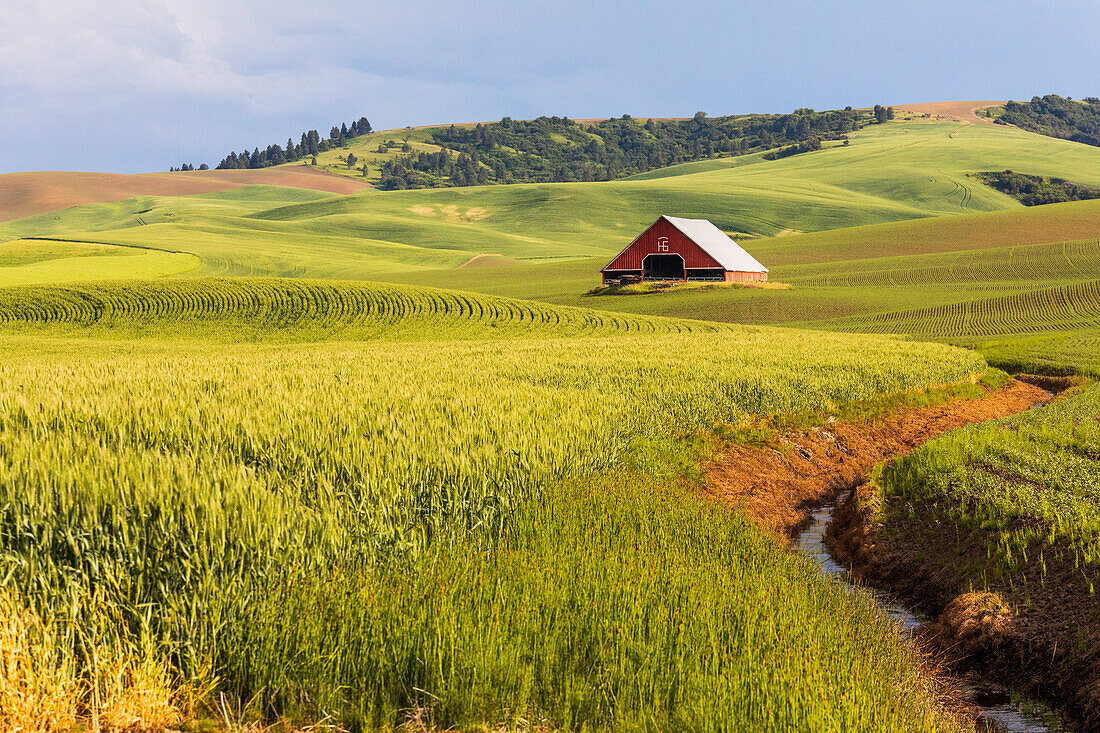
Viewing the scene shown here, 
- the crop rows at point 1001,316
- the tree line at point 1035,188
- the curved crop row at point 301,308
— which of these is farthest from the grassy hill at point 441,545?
the tree line at point 1035,188

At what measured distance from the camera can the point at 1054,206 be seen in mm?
114125

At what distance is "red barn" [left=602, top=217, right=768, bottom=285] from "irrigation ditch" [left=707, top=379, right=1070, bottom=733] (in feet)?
168

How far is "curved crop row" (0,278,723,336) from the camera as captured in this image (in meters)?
49.1

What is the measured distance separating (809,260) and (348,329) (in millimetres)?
62202

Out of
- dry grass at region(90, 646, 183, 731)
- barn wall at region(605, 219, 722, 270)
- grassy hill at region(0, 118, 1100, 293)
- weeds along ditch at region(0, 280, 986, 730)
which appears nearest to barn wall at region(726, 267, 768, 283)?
barn wall at region(605, 219, 722, 270)

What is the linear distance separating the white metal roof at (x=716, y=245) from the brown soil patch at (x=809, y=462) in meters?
52.1

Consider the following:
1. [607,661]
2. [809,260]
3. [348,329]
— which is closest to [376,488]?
[607,661]

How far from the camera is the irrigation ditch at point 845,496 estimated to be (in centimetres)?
745

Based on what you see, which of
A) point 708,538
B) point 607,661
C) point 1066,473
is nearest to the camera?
point 607,661

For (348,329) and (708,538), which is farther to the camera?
(348,329)

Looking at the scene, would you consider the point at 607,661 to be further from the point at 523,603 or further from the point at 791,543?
the point at 791,543

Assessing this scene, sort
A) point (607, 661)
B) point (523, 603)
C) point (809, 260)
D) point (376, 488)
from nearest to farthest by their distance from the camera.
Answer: point (607, 661) < point (523, 603) < point (376, 488) < point (809, 260)

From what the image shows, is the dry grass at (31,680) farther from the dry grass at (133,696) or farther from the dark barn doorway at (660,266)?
the dark barn doorway at (660,266)

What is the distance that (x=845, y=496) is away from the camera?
47.3 ft
